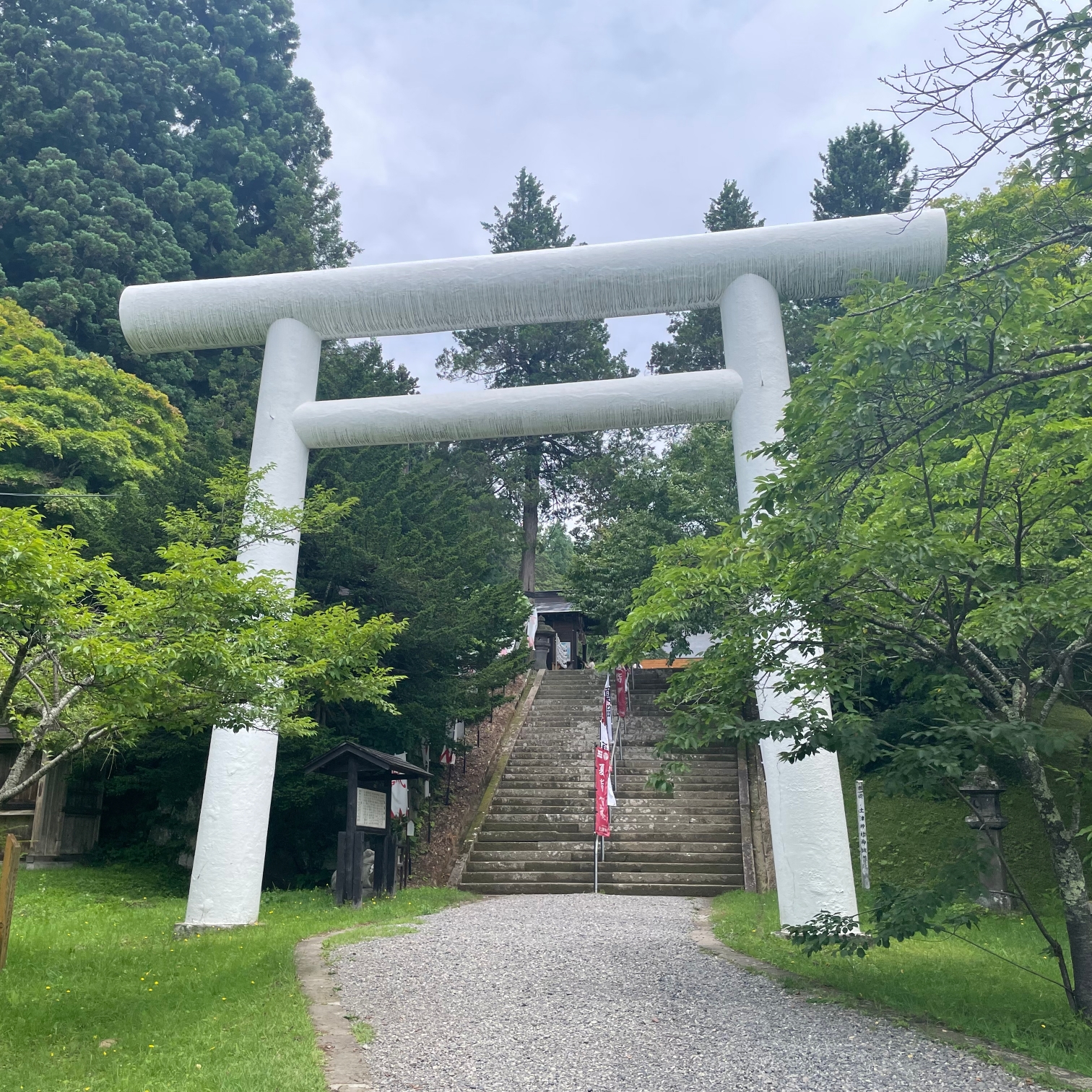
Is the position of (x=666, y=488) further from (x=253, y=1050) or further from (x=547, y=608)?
(x=253, y=1050)

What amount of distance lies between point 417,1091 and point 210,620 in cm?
267

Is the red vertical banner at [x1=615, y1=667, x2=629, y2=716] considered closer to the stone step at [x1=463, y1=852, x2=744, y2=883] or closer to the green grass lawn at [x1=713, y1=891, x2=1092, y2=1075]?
the stone step at [x1=463, y1=852, x2=744, y2=883]

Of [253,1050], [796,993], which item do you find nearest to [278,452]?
[253,1050]

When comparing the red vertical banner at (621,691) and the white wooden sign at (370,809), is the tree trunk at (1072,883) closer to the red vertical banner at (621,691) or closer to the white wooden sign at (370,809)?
the white wooden sign at (370,809)

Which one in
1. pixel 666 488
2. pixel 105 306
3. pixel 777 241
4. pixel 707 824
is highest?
pixel 105 306

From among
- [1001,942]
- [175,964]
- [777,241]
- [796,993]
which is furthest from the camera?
[777,241]

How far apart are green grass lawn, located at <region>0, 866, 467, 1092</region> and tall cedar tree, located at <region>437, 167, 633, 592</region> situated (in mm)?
18321

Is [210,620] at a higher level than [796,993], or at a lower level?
higher

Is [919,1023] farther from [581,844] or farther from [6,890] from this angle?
[581,844]

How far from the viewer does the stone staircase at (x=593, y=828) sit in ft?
39.5

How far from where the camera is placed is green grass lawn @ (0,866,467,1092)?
385 centimetres

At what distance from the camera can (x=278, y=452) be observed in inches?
357

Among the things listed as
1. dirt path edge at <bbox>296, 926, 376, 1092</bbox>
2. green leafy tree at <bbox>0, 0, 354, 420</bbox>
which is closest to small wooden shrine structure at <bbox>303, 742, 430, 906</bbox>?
dirt path edge at <bbox>296, 926, 376, 1092</bbox>

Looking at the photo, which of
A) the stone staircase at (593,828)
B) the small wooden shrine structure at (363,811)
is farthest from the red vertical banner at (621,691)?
the small wooden shrine structure at (363,811)
